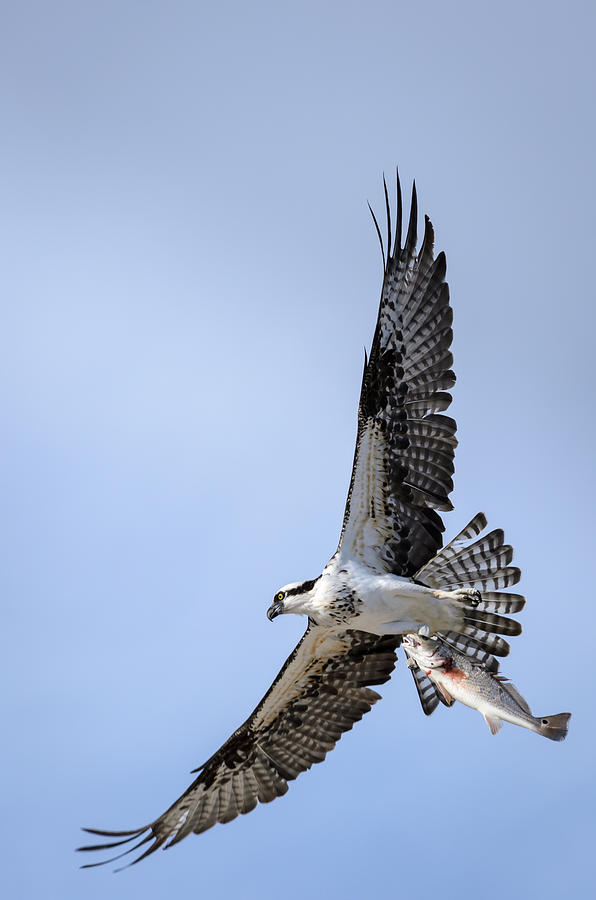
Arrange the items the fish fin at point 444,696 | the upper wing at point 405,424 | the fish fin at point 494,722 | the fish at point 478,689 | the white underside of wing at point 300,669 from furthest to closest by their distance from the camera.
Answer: the white underside of wing at point 300,669, the fish fin at point 444,696, the upper wing at point 405,424, the fish fin at point 494,722, the fish at point 478,689

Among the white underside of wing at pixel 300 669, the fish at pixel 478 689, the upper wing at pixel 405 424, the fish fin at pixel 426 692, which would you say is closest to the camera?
the fish at pixel 478 689

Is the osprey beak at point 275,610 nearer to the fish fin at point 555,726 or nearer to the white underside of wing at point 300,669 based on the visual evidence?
the white underside of wing at point 300,669

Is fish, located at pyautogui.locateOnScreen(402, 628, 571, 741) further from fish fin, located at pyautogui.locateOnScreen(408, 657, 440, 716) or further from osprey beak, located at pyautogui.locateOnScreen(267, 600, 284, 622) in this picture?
osprey beak, located at pyautogui.locateOnScreen(267, 600, 284, 622)

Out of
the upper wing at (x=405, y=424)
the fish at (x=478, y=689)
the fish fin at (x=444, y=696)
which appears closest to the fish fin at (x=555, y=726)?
the fish at (x=478, y=689)

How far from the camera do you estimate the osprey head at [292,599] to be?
10.8 metres

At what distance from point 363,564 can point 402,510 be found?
2.12ft

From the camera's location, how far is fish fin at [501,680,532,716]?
10.6 metres

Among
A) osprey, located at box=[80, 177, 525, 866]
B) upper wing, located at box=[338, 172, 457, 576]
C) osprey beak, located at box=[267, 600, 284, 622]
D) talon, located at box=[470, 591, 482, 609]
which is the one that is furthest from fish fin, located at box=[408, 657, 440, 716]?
osprey beak, located at box=[267, 600, 284, 622]

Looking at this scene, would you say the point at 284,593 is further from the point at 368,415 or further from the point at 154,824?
the point at 154,824

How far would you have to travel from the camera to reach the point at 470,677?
10.8m

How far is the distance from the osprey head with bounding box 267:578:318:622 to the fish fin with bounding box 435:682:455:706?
157 cm

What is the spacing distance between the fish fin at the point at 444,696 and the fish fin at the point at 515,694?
22.5 inches

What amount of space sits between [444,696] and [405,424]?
108 inches

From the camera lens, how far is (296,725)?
11891 millimetres
